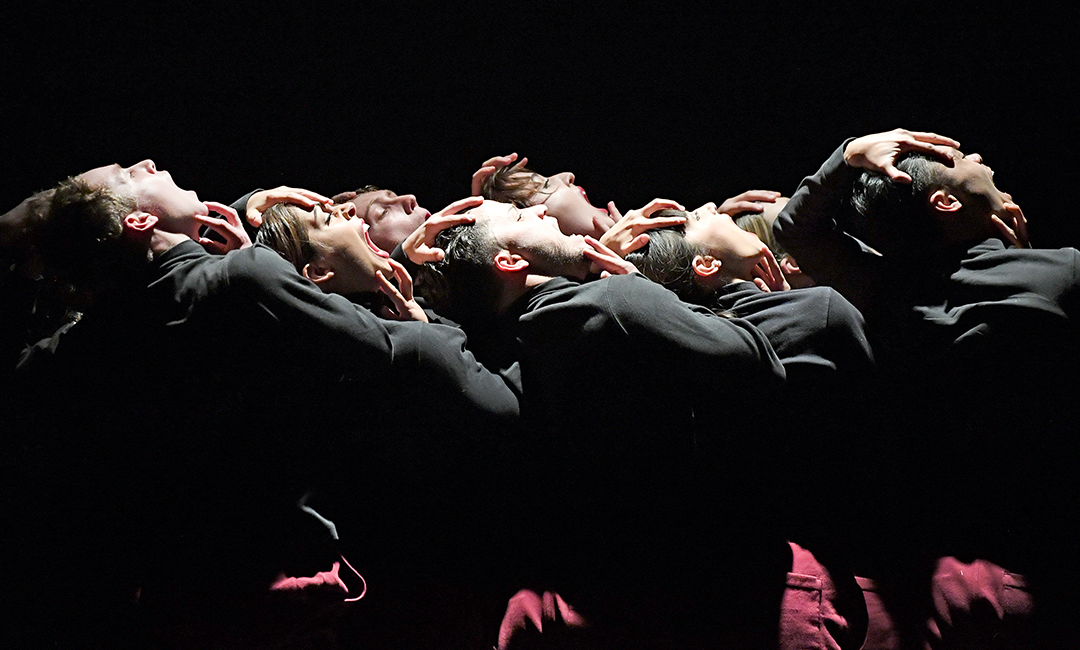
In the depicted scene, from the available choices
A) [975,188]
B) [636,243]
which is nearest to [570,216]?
[636,243]

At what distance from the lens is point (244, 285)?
1458 mm

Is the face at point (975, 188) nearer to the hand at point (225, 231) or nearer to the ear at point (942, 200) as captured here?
the ear at point (942, 200)

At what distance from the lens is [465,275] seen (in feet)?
5.62

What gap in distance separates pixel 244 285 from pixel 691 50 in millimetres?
1605

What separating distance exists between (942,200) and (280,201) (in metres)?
1.23

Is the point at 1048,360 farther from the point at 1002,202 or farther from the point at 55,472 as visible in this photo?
the point at 55,472

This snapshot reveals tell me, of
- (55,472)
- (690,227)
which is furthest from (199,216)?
(690,227)

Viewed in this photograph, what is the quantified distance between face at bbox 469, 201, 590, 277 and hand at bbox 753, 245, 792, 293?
348mm

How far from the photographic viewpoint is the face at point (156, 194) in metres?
1.66

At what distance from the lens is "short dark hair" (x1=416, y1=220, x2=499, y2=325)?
5.54ft

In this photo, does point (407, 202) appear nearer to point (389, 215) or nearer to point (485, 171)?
point (389, 215)

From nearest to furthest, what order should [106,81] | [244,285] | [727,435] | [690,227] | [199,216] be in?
[244,285] → [727,435] → [199,216] → [690,227] → [106,81]

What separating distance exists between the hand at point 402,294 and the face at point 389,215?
0.44 m

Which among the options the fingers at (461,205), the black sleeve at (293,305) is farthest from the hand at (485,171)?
the black sleeve at (293,305)
